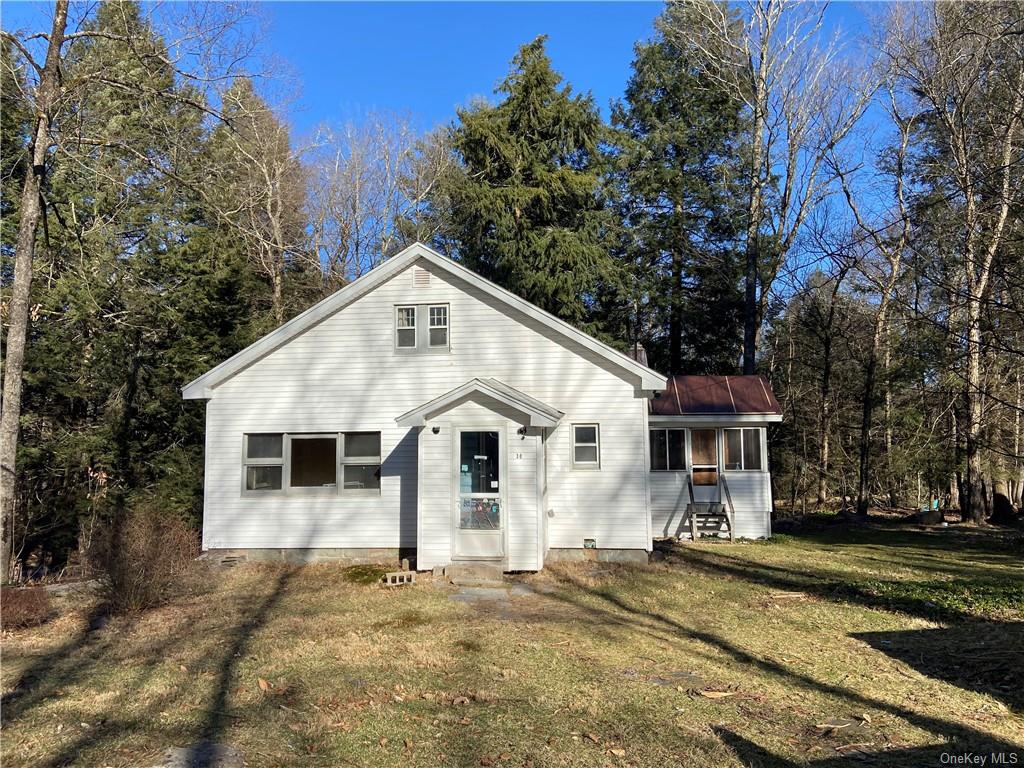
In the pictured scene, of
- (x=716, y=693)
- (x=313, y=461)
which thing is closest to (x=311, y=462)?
(x=313, y=461)

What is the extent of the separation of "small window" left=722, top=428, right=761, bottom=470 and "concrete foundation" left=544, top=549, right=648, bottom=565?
494 centimetres

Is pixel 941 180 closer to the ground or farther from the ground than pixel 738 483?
farther from the ground

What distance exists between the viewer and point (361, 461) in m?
13.0

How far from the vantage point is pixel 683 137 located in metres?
26.5

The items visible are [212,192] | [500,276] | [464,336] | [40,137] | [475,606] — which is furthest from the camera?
[500,276]

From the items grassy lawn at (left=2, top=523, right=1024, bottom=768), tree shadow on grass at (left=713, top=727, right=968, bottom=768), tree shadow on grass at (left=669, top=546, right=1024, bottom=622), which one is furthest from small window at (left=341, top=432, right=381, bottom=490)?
tree shadow on grass at (left=713, top=727, right=968, bottom=768)

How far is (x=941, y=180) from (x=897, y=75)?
2.94 metres

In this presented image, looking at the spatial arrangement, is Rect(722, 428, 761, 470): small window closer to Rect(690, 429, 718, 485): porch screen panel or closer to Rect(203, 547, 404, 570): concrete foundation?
Rect(690, 429, 718, 485): porch screen panel

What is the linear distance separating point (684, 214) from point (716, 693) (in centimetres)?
2308

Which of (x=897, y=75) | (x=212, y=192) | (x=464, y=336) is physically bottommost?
(x=464, y=336)

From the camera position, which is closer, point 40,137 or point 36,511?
point 40,137

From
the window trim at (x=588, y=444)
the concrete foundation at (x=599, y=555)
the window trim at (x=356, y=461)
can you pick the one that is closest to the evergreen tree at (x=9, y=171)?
the window trim at (x=356, y=461)

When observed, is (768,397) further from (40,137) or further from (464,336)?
(40,137)

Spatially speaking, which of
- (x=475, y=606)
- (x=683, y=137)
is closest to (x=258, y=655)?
(x=475, y=606)
